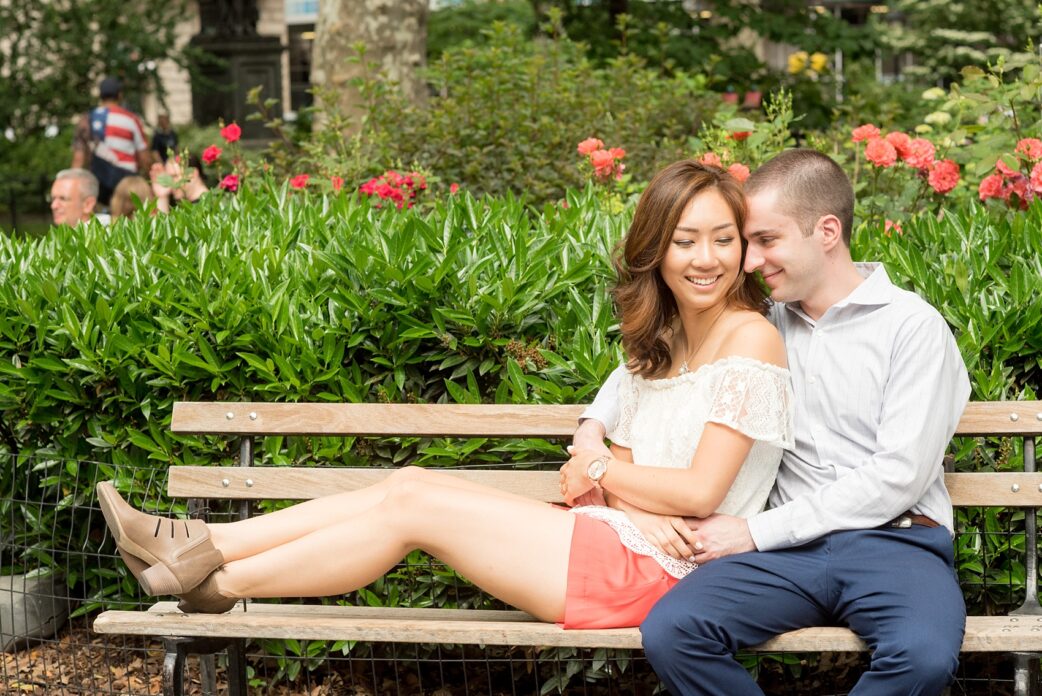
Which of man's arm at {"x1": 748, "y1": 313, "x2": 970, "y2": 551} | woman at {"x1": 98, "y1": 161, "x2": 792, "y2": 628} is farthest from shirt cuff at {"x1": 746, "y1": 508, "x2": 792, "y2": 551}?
woman at {"x1": 98, "y1": 161, "x2": 792, "y2": 628}

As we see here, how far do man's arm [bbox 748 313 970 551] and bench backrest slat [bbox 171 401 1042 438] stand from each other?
81 centimetres

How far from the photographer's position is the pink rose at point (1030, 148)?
4.55 meters

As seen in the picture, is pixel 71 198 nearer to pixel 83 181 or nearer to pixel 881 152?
pixel 83 181

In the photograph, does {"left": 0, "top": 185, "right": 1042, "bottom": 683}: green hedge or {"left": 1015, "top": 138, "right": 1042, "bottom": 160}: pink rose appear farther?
{"left": 1015, "top": 138, "right": 1042, "bottom": 160}: pink rose

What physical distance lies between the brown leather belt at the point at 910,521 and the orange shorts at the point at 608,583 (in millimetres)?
579

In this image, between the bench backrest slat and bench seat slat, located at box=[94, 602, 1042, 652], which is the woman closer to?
bench seat slat, located at box=[94, 602, 1042, 652]

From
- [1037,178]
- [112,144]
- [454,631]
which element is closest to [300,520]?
[454,631]

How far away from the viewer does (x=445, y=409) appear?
3656mm

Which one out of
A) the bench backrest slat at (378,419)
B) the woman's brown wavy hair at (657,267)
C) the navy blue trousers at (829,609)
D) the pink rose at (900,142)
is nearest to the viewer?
the navy blue trousers at (829,609)

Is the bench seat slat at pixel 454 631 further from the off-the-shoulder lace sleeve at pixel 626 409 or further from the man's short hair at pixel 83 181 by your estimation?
the man's short hair at pixel 83 181

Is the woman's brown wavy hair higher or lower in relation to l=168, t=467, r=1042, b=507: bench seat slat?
higher

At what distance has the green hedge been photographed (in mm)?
3709

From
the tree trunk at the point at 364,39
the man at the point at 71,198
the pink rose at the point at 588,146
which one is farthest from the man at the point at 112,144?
the pink rose at the point at 588,146

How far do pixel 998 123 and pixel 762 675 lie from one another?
9.48 feet
